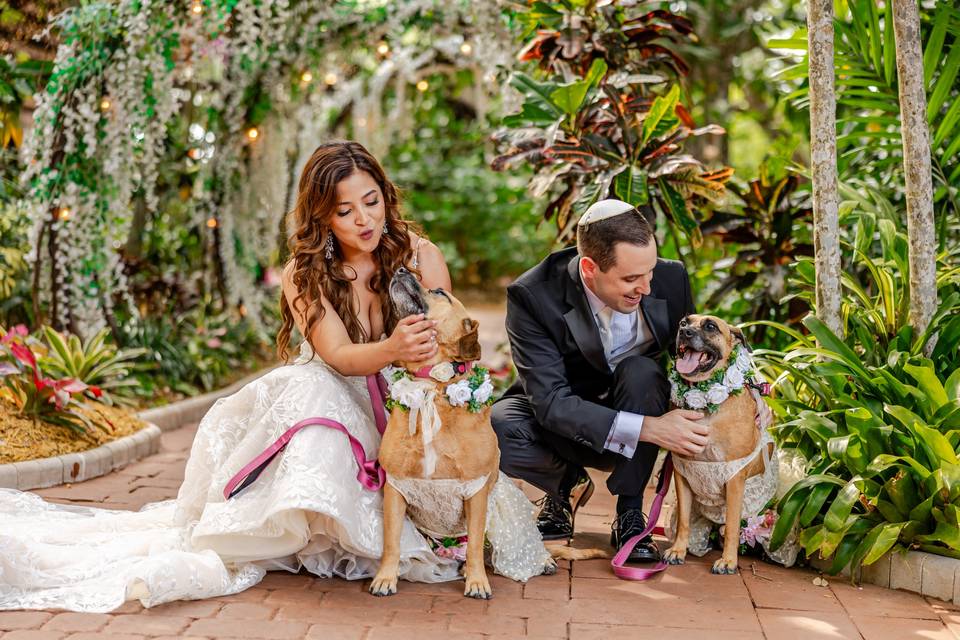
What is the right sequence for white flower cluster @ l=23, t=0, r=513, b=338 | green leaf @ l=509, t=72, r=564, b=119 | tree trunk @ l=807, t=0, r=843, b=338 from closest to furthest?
tree trunk @ l=807, t=0, r=843, b=338
green leaf @ l=509, t=72, r=564, b=119
white flower cluster @ l=23, t=0, r=513, b=338

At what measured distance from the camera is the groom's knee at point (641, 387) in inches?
133

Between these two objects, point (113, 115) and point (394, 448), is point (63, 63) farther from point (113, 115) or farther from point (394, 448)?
point (394, 448)

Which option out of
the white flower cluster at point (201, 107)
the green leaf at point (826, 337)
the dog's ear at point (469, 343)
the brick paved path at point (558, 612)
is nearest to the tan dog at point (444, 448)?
the dog's ear at point (469, 343)

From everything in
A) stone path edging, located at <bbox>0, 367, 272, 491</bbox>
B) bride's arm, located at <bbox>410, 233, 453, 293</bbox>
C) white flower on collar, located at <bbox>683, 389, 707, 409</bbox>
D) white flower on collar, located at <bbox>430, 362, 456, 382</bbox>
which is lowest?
stone path edging, located at <bbox>0, 367, 272, 491</bbox>

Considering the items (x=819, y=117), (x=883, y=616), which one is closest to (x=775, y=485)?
(x=883, y=616)

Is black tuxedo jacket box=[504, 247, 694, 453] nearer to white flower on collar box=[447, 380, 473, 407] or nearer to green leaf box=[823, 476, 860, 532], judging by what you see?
white flower on collar box=[447, 380, 473, 407]

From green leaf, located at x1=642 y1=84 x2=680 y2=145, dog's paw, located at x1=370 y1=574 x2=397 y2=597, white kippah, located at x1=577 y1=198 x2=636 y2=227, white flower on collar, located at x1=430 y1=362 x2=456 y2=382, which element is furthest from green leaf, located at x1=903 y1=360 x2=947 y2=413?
dog's paw, located at x1=370 y1=574 x2=397 y2=597

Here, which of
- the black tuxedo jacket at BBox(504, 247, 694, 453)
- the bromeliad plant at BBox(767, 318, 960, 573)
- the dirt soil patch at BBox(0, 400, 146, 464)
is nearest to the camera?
the bromeliad plant at BBox(767, 318, 960, 573)

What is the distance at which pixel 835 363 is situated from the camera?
11.7 ft

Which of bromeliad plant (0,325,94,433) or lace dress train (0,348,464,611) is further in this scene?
bromeliad plant (0,325,94,433)

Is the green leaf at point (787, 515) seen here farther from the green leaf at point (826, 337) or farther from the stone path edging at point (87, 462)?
the stone path edging at point (87, 462)

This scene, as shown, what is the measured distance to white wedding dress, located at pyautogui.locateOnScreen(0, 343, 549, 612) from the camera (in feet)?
9.54

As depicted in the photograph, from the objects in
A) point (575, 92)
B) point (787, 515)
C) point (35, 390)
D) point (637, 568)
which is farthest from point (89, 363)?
point (787, 515)

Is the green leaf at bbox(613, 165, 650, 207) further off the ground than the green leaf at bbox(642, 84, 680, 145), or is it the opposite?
the green leaf at bbox(642, 84, 680, 145)
